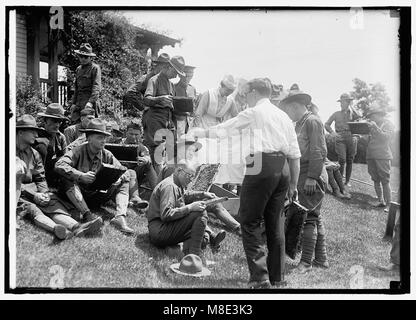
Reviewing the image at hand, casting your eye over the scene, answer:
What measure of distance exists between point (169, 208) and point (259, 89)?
5.56 feet

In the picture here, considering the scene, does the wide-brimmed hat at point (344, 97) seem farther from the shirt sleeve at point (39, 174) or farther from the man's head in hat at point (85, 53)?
the shirt sleeve at point (39, 174)

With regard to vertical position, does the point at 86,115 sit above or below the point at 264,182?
above

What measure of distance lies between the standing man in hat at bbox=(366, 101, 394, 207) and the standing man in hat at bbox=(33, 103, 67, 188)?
4.39m

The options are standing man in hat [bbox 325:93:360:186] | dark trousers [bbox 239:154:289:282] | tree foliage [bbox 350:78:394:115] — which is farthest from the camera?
standing man in hat [bbox 325:93:360:186]

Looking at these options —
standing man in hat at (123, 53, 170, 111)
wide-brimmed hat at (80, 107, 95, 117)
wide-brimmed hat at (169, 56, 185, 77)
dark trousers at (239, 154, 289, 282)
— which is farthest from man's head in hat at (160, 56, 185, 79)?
dark trousers at (239, 154, 289, 282)

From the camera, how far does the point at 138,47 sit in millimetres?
7879

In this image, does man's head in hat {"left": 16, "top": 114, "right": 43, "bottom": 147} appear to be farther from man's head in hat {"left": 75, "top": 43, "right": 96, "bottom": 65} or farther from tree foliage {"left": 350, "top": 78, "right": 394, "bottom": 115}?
tree foliage {"left": 350, "top": 78, "right": 394, "bottom": 115}

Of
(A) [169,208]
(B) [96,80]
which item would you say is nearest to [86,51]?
(B) [96,80]

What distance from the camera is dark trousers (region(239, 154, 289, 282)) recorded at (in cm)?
493

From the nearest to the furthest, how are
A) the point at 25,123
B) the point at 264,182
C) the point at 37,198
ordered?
the point at 264,182, the point at 25,123, the point at 37,198

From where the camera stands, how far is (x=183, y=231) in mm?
5699

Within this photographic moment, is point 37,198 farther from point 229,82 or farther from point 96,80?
point 229,82

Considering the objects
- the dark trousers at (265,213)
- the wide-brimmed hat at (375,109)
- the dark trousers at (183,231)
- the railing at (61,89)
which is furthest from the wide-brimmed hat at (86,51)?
the wide-brimmed hat at (375,109)
